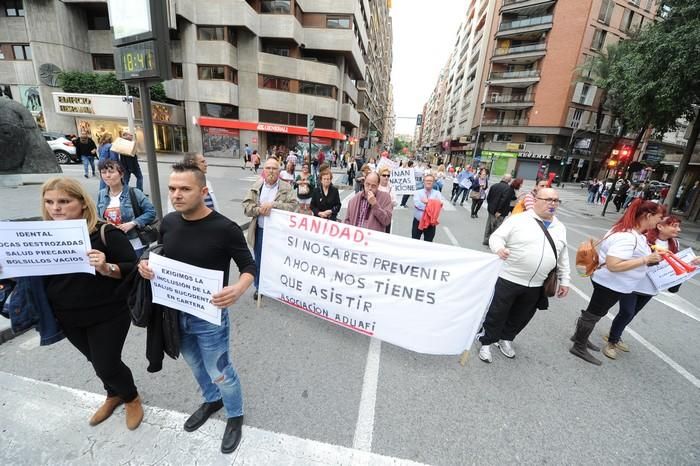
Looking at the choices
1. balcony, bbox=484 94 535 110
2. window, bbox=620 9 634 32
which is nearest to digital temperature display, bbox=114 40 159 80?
balcony, bbox=484 94 535 110

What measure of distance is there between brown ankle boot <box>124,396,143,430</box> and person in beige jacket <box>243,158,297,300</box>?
6.26 ft

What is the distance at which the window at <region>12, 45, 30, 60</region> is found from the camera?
25156mm

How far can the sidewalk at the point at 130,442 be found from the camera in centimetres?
205

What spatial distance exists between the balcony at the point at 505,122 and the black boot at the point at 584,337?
1686 inches

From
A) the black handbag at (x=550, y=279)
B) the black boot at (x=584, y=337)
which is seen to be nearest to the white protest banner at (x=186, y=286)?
the black handbag at (x=550, y=279)

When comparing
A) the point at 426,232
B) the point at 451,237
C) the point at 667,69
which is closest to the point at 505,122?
the point at 667,69

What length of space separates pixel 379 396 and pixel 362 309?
90cm

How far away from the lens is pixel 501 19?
39625mm

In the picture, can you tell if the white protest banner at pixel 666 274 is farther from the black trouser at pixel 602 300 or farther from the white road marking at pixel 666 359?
the white road marking at pixel 666 359

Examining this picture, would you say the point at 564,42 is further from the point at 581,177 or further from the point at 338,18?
the point at 338,18

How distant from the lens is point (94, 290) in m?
1.99

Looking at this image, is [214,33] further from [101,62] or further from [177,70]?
[101,62]

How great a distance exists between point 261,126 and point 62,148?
1635 centimetres

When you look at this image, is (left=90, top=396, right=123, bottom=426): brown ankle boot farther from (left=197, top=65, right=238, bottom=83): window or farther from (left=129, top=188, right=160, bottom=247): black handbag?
(left=197, top=65, right=238, bottom=83): window
